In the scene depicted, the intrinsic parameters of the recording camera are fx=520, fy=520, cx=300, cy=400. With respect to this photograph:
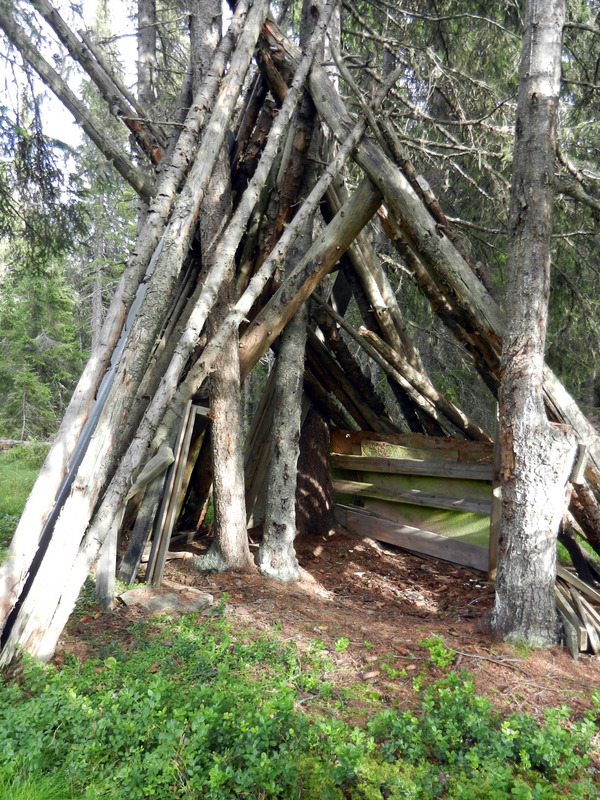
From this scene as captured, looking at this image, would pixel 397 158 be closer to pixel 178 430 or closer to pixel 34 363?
pixel 178 430

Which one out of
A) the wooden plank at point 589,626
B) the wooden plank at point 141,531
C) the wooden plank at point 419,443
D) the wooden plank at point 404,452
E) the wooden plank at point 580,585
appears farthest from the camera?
the wooden plank at point 404,452

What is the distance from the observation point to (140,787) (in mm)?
2422

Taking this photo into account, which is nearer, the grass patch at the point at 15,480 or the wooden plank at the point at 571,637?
the wooden plank at the point at 571,637

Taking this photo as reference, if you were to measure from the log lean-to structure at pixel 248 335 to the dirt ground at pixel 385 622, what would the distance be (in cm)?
34

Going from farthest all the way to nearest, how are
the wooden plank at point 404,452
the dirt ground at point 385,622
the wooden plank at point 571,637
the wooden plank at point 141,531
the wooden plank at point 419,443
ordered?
1. the wooden plank at point 404,452
2. the wooden plank at point 419,443
3. the wooden plank at point 141,531
4. the wooden plank at point 571,637
5. the dirt ground at point 385,622

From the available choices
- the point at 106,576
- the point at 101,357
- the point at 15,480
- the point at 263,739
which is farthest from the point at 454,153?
the point at 15,480

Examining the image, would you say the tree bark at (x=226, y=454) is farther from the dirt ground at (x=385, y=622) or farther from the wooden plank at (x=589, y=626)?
the wooden plank at (x=589, y=626)

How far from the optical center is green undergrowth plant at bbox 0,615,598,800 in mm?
2453

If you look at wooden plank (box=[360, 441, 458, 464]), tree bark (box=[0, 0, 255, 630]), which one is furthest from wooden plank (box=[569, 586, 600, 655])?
tree bark (box=[0, 0, 255, 630])

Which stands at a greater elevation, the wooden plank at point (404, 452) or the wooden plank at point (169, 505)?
the wooden plank at point (404, 452)

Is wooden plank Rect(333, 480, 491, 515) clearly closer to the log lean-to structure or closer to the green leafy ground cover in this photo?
the log lean-to structure

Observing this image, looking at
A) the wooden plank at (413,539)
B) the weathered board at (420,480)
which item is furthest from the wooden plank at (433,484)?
the wooden plank at (413,539)

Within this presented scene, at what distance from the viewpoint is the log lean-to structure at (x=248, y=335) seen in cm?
391

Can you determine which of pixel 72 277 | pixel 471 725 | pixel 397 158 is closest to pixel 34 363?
pixel 72 277
